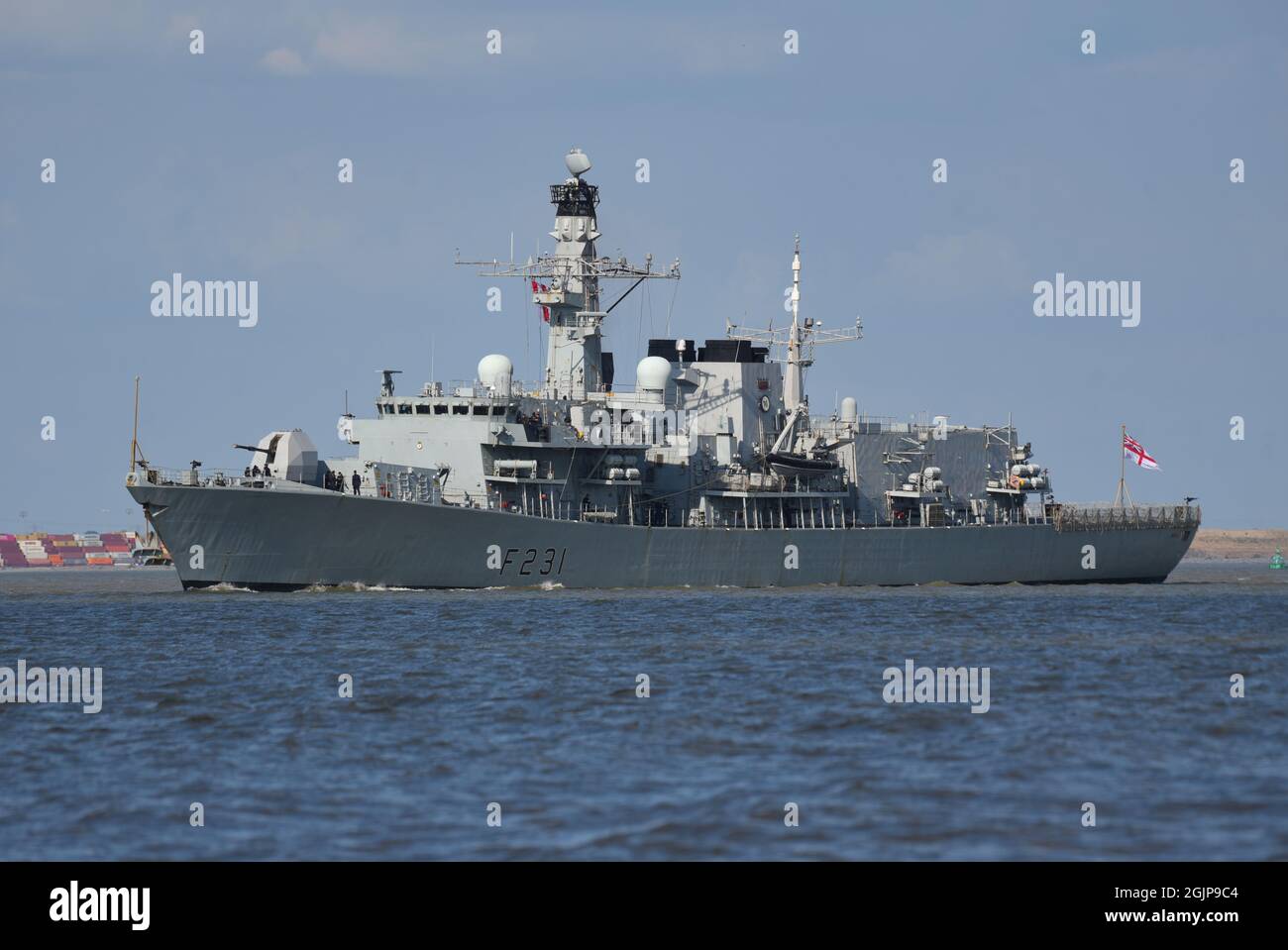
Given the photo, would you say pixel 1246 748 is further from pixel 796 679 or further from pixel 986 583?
pixel 986 583

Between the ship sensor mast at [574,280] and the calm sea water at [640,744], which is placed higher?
the ship sensor mast at [574,280]

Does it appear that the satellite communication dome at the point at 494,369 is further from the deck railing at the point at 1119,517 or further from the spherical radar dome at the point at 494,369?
the deck railing at the point at 1119,517

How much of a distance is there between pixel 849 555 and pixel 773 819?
4027cm

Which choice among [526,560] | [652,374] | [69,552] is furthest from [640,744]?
[69,552]

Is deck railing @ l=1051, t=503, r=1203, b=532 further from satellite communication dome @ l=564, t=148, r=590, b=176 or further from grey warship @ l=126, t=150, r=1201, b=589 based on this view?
satellite communication dome @ l=564, t=148, r=590, b=176

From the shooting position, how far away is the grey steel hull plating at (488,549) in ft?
141

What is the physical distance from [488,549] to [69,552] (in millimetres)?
157846

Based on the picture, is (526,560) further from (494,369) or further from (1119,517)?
(1119,517)

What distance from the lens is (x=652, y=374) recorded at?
5331cm

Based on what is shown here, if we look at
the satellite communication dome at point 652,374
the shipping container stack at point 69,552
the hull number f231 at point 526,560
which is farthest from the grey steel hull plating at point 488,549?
the shipping container stack at point 69,552

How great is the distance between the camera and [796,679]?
84.0ft

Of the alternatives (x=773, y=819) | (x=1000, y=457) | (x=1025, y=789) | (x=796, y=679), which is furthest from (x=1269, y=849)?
(x=1000, y=457)

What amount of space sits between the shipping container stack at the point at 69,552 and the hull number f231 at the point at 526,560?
476 feet
